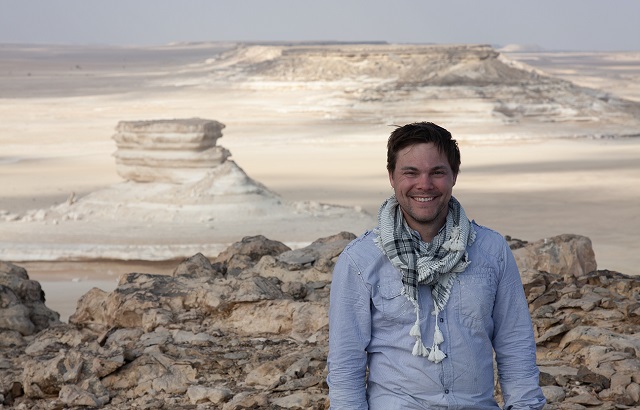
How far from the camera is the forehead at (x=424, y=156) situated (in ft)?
9.84

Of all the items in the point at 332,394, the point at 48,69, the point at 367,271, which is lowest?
the point at 48,69

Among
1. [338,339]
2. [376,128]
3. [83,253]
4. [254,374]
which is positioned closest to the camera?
[338,339]

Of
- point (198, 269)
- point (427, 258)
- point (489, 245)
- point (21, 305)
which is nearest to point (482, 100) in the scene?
point (198, 269)

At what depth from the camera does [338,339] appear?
2959 millimetres

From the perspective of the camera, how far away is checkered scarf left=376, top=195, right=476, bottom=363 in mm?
2928

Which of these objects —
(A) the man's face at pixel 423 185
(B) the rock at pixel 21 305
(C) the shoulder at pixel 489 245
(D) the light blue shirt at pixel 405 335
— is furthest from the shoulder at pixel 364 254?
(B) the rock at pixel 21 305

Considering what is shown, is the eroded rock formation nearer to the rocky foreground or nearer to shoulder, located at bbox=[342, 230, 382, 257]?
the rocky foreground

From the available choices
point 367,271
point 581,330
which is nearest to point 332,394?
point 367,271

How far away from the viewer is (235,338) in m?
5.89

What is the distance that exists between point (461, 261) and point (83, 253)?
35.4 feet

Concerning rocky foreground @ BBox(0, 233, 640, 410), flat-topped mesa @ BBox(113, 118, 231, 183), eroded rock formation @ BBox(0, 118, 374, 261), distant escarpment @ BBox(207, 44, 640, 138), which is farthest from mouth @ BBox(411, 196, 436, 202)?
distant escarpment @ BBox(207, 44, 640, 138)

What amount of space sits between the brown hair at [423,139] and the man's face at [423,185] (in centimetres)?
1

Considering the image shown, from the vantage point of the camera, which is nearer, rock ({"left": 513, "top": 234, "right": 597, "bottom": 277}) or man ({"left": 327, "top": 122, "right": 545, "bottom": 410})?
man ({"left": 327, "top": 122, "right": 545, "bottom": 410})

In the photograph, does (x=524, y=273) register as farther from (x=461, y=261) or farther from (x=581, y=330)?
(x=461, y=261)
